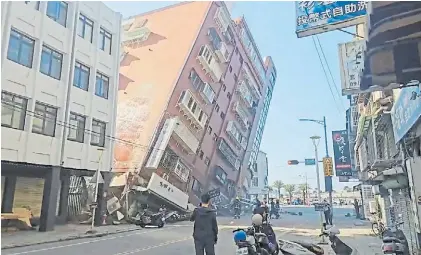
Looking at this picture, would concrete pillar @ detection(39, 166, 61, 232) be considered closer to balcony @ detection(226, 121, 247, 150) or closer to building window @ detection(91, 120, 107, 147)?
building window @ detection(91, 120, 107, 147)

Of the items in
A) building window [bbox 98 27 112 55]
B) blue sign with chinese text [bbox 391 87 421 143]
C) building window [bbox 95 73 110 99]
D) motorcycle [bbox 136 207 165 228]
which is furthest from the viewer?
building window [bbox 98 27 112 55]

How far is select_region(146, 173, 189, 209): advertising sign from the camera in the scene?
23812mm

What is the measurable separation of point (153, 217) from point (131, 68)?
1607 cm

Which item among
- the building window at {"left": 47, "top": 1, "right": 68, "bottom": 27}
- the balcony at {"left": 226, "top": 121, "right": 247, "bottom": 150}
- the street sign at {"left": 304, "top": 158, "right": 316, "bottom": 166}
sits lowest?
the street sign at {"left": 304, "top": 158, "right": 316, "bottom": 166}

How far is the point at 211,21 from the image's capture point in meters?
33.0

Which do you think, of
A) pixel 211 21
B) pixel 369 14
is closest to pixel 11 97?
pixel 369 14

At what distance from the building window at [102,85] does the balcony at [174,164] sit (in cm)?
695

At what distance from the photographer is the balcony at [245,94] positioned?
131 ft

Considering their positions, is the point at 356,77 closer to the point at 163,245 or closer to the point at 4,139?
the point at 163,245

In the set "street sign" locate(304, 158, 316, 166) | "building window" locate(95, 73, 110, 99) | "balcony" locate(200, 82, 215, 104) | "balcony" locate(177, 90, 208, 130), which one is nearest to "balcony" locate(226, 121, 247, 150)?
"balcony" locate(200, 82, 215, 104)

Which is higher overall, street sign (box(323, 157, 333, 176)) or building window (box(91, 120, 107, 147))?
building window (box(91, 120, 107, 147))

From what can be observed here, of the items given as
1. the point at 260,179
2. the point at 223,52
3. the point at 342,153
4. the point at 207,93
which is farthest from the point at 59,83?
the point at 260,179

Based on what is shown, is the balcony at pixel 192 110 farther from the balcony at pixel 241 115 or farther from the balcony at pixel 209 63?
the balcony at pixel 241 115

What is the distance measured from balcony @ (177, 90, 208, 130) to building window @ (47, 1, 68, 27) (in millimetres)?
11439
